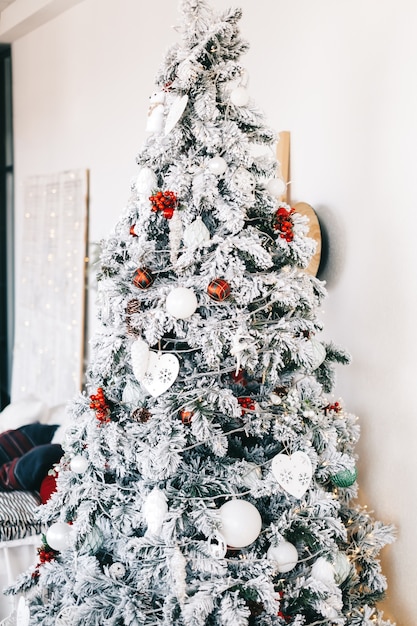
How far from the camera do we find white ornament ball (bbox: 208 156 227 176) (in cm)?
145

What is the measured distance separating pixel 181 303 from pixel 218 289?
86 millimetres

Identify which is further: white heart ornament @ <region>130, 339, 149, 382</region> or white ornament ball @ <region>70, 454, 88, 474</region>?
white ornament ball @ <region>70, 454, 88, 474</region>

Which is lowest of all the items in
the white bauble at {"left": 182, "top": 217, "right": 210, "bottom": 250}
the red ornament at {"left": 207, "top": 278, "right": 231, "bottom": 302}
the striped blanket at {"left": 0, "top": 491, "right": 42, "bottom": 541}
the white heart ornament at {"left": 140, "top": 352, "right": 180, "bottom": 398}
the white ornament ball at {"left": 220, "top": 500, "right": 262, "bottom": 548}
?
the striped blanket at {"left": 0, "top": 491, "right": 42, "bottom": 541}

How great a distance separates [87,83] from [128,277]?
2.54 m

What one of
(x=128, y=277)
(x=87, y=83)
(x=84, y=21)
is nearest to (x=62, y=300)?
(x=87, y=83)

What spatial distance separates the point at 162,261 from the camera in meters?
1.52

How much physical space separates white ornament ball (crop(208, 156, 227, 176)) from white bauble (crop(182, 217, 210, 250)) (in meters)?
0.12

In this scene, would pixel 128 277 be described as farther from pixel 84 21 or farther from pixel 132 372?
pixel 84 21

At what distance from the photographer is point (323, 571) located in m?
1.44

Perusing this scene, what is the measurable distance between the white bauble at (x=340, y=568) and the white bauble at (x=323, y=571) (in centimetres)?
4

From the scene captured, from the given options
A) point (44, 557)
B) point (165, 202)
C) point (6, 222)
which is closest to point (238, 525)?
point (44, 557)

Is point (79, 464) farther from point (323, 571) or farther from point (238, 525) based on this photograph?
point (323, 571)

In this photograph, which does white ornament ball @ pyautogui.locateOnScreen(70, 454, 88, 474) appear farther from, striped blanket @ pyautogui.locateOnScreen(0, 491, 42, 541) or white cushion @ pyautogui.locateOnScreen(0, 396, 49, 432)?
white cushion @ pyautogui.locateOnScreen(0, 396, 49, 432)

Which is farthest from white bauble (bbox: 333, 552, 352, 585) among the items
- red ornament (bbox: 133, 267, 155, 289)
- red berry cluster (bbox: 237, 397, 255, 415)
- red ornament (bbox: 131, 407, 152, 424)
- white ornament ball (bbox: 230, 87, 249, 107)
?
white ornament ball (bbox: 230, 87, 249, 107)
